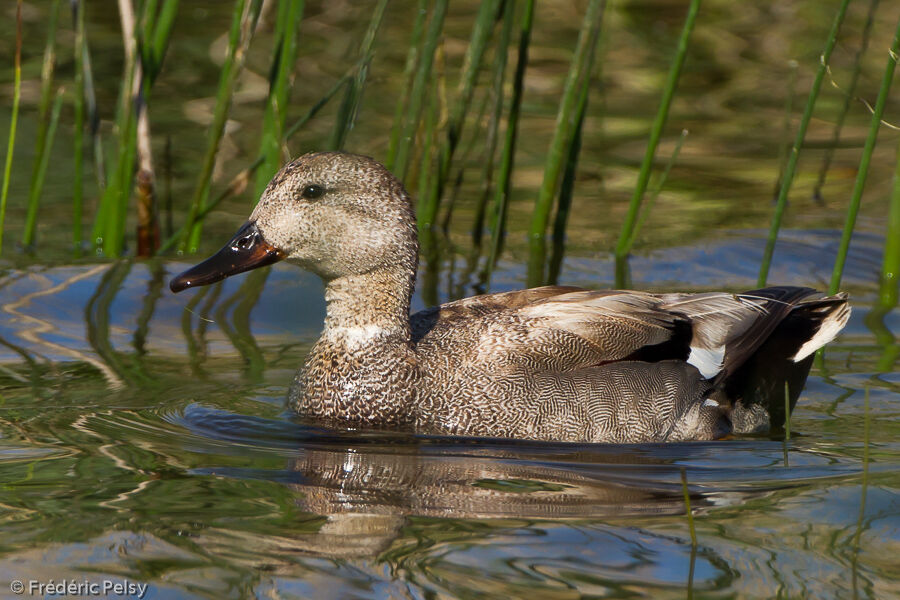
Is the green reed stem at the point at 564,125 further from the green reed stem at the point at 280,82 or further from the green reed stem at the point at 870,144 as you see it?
the green reed stem at the point at 870,144

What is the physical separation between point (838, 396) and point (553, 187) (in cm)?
207

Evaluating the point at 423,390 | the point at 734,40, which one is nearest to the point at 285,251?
the point at 423,390

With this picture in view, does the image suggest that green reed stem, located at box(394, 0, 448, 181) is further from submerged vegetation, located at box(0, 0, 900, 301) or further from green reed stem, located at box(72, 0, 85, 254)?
green reed stem, located at box(72, 0, 85, 254)

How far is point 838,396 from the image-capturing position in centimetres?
590

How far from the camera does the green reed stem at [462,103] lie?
6.49 meters

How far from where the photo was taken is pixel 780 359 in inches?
228

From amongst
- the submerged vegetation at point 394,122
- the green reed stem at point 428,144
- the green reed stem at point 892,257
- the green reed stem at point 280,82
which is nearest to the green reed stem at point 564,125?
the submerged vegetation at point 394,122

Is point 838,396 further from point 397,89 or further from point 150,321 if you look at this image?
point 397,89

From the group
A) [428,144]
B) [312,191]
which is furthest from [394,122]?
[312,191]

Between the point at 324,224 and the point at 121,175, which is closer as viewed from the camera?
the point at 324,224

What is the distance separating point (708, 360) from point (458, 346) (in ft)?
3.42

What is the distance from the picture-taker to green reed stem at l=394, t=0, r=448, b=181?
6281 mm

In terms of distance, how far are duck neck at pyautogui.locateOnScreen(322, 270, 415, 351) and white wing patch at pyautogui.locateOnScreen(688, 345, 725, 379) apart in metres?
1.18

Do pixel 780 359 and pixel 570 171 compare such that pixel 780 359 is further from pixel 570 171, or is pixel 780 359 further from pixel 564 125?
pixel 570 171
